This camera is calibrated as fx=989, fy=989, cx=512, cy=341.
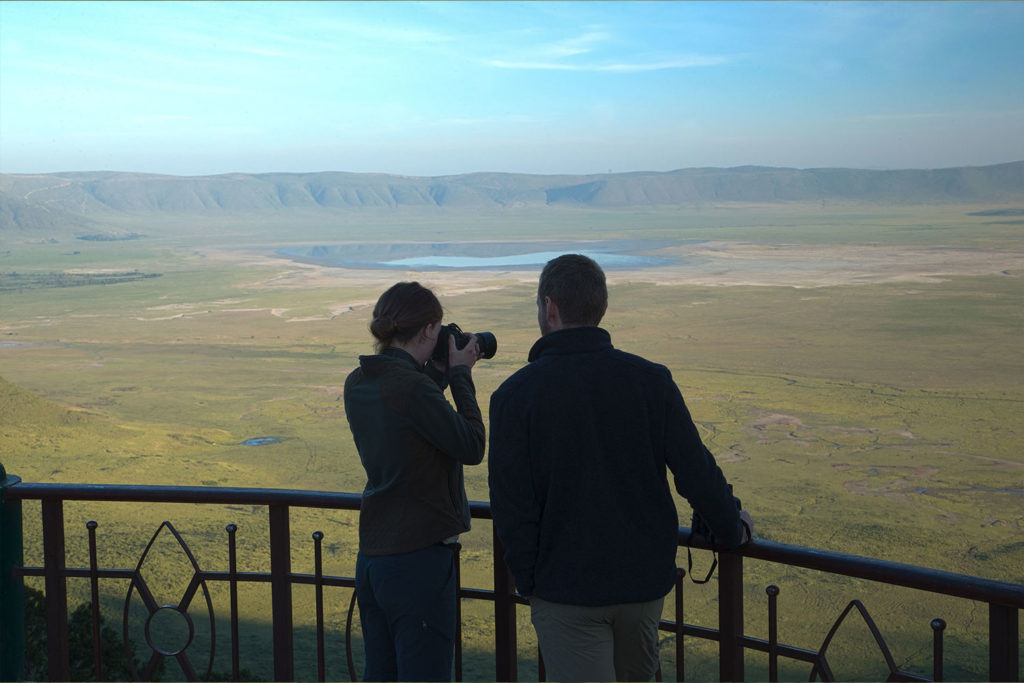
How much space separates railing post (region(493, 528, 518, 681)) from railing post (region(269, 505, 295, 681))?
522 mm

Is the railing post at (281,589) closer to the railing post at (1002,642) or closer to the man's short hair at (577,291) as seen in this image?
the man's short hair at (577,291)

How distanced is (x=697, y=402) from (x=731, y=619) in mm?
29577

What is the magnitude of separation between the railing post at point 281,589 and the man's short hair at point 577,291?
955mm

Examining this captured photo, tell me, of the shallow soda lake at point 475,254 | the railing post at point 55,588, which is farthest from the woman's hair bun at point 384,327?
the shallow soda lake at point 475,254

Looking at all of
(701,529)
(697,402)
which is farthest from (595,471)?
(697,402)

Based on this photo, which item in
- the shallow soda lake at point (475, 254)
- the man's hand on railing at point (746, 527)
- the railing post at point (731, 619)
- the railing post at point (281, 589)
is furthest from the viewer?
the shallow soda lake at point (475, 254)

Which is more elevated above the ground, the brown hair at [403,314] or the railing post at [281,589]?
the brown hair at [403,314]

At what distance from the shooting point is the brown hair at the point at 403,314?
222cm

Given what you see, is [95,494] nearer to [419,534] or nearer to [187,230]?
[419,534]

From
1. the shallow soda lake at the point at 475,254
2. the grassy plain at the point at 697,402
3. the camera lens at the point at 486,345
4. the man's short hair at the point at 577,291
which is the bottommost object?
the grassy plain at the point at 697,402

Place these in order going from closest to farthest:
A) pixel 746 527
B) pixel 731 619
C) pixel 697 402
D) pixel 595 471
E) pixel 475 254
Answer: pixel 595 471, pixel 746 527, pixel 731 619, pixel 697 402, pixel 475 254

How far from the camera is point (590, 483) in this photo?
192 cm

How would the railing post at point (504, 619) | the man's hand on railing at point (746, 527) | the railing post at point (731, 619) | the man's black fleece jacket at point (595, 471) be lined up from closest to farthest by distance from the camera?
1. the man's black fleece jacket at point (595, 471)
2. the man's hand on railing at point (746, 527)
3. the railing post at point (731, 619)
4. the railing post at point (504, 619)

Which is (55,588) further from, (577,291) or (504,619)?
(577,291)
